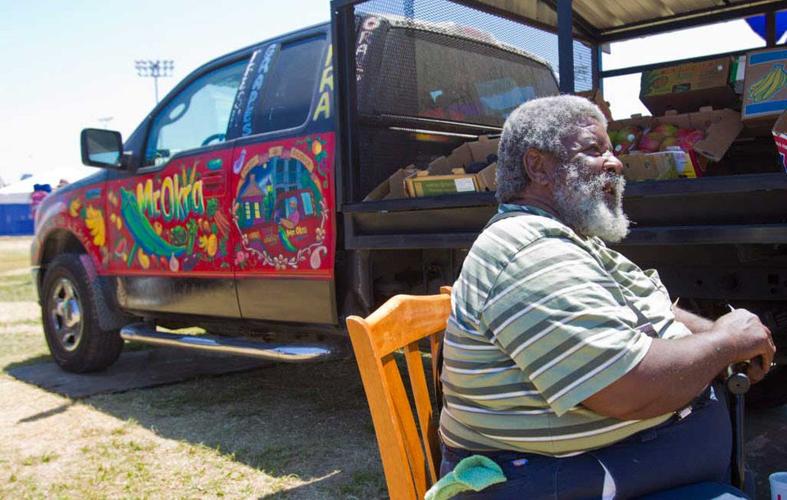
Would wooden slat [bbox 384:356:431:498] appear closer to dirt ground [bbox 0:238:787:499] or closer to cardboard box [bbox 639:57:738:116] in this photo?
dirt ground [bbox 0:238:787:499]

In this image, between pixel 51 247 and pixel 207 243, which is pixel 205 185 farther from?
pixel 51 247

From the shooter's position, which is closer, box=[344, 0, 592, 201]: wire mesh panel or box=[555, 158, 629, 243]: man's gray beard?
box=[555, 158, 629, 243]: man's gray beard

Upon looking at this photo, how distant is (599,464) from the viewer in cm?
149

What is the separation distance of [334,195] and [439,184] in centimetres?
73

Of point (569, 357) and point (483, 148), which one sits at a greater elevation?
point (483, 148)

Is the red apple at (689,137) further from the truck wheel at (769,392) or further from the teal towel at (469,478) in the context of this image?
the teal towel at (469,478)

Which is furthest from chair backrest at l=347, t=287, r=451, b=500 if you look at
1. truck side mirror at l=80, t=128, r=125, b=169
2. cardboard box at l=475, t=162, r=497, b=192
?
truck side mirror at l=80, t=128, r=125, b=169

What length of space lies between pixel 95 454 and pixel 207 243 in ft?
4.25

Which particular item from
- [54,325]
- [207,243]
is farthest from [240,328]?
[54,325]

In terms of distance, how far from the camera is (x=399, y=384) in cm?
175

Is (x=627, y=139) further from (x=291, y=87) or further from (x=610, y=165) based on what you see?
(x=291, y=87)

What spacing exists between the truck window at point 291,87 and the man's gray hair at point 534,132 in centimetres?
235

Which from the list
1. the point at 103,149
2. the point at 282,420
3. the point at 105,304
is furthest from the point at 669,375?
the point at 105,304

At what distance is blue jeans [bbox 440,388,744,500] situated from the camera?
147 centimetres
